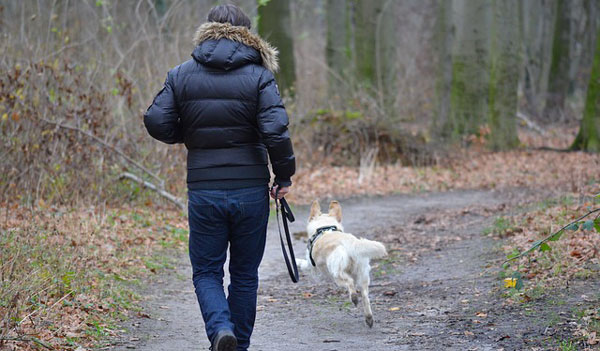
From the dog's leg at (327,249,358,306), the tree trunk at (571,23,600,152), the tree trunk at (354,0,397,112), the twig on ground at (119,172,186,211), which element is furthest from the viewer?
the tree trunk at (354,0,397,112)

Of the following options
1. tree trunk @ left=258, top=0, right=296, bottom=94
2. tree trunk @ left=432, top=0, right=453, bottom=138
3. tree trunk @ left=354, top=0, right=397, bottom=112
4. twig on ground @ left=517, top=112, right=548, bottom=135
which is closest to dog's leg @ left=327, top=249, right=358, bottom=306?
tree trunk @ left=258, top=0, right=296, bottom=94

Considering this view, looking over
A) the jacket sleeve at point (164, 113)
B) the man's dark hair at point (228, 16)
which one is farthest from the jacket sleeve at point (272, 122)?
the jacket sleeve at point (164, 113)

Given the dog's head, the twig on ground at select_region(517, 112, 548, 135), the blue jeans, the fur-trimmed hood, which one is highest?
the fur-trimmed hood

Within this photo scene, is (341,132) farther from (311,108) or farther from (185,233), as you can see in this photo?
(185,233)

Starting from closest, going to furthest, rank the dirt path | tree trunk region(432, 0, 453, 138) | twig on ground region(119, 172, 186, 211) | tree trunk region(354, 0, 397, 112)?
1. the dirt path
2. twig on ground region(119, 172, 186, 211)
3. tree trunk region(432, 0, 453, 138)
4. tree trunk region(354, 0, 397, 112)

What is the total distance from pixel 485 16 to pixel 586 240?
1248 centimetres

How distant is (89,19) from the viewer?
42.4 ft

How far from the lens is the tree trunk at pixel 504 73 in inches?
765

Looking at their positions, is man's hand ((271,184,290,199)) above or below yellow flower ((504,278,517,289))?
above

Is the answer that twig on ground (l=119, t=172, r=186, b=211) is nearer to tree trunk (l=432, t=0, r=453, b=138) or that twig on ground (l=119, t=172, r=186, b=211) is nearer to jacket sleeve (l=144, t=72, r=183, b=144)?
jacket sleeve (l=144, t=72, r=183, b=144)

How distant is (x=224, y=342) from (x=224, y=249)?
68cm

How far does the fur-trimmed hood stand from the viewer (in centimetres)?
461

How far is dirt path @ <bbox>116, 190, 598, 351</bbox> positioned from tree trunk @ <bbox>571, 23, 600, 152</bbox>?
7.77 meters

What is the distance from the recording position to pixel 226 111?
15.1 ft
